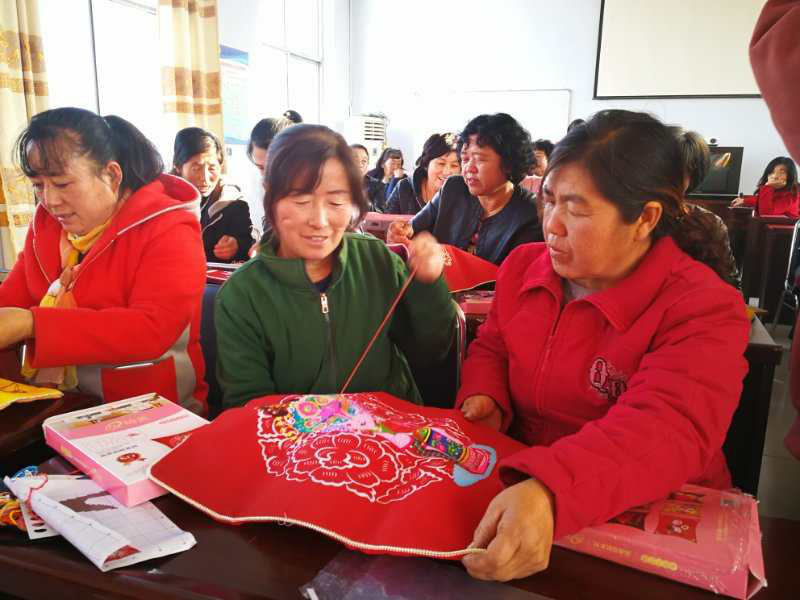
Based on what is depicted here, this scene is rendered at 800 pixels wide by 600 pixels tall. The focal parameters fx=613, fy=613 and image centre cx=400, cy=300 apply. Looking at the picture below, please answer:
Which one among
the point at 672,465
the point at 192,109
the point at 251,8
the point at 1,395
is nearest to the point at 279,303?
the point at 1,395

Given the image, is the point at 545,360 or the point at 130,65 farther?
the point at 130,65

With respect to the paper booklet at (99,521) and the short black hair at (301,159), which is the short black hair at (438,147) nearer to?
the short black hair at (301,159)

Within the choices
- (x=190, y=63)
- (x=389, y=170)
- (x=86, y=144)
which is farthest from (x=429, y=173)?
(x=86, y=144)

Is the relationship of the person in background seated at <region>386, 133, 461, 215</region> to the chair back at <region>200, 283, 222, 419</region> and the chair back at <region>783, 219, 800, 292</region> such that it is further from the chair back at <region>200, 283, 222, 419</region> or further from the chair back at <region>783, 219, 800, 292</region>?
the chair back at <region>200, 283, 222, 419</region>

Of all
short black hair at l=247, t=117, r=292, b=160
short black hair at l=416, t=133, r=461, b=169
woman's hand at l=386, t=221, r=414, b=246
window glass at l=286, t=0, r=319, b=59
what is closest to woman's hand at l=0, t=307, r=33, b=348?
woman's hand at l=386, t=221, r=414, b=246

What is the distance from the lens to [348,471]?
0.82 m

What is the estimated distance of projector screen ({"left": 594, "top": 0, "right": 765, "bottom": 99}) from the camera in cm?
770

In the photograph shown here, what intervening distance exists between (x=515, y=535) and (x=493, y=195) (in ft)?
7.48

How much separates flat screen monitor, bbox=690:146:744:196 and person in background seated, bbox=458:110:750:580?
759 cm

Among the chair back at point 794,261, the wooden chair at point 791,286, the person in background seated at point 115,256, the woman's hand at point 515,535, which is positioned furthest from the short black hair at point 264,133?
the chair back at point 794,261

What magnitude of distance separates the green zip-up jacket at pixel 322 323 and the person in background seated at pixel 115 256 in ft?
0.58

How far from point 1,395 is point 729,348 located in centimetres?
126

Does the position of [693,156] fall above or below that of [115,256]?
above

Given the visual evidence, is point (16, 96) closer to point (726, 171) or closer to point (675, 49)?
point (675, 49)
